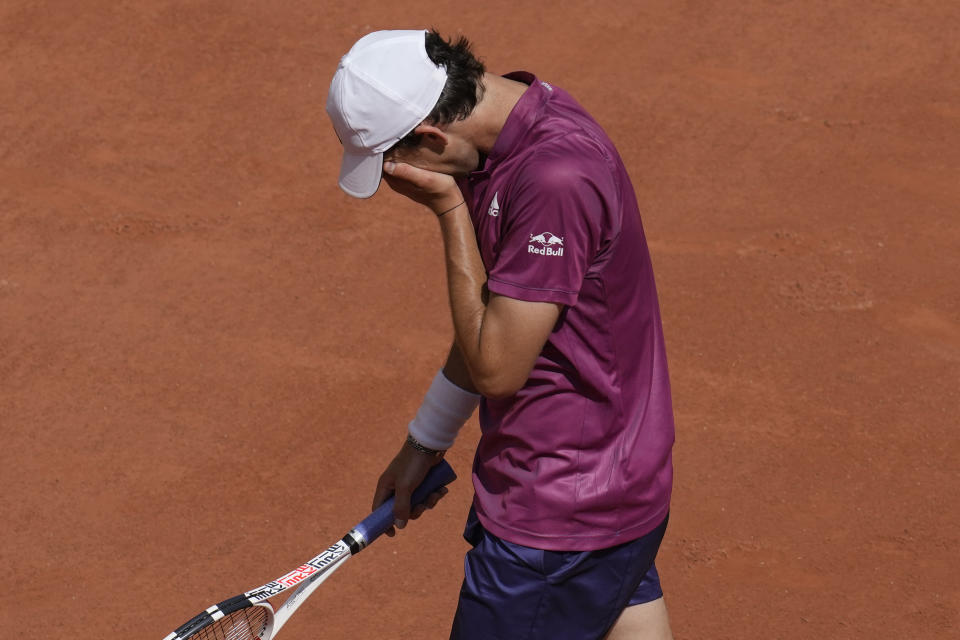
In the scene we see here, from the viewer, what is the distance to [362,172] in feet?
10.1

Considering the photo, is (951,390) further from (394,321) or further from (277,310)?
(277,310)

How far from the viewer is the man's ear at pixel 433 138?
9.70ft

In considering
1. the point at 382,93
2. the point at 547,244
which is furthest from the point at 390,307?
the point at 547,244

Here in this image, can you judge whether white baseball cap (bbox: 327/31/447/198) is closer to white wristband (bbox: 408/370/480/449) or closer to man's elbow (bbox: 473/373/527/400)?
man's elbow (bbox: 473/373/527/400)

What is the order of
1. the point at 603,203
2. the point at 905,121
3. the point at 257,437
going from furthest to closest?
1. the point at 905,121
2. the point at 257,437
3. the point at 603,203

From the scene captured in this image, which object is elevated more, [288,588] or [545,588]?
[545,588]

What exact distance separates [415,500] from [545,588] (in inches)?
22.9

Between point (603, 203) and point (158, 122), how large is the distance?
5761 millimetres

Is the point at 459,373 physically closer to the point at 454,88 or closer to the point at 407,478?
the point at 407,478

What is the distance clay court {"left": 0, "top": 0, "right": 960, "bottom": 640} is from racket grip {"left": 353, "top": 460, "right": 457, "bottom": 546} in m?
1.34

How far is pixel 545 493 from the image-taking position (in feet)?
10.4

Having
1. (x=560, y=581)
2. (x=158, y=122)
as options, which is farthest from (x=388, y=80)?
(x=158, y=122)

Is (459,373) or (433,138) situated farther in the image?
→ (459,373)

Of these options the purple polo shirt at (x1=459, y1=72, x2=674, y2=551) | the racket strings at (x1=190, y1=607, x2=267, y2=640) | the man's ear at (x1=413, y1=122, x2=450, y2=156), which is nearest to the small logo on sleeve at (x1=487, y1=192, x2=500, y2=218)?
the purple polo shirt at (x1=459, y1=72, x2=674, y2=551)
